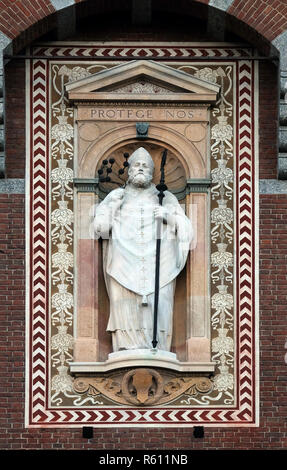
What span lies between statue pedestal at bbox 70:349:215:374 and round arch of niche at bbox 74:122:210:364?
0.10m

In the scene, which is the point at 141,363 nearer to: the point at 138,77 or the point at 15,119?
the point at 15,119

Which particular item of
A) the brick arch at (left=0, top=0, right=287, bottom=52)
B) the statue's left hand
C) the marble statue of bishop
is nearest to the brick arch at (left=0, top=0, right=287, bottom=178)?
the brick arch at (left=0, top=0, right=287, bottom=52)

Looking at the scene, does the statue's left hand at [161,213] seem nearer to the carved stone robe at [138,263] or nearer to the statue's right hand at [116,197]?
the carved stone robe at [138,263]

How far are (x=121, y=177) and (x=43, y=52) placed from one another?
6.28ft

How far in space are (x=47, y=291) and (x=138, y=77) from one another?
9.97 feet

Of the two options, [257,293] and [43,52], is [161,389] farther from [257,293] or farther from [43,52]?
[43,52]

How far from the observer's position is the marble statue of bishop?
32500 mm

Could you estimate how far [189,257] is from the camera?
3284 cm

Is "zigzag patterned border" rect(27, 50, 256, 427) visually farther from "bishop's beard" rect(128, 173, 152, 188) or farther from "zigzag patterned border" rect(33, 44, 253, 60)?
"bishop's beard" rect(128, 173, 152, 188)

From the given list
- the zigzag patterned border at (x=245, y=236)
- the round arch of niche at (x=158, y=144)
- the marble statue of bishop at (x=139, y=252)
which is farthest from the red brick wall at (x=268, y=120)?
the marble statue of bishop at (x=139, y=252)

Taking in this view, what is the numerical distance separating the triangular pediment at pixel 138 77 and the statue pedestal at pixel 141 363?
334cm

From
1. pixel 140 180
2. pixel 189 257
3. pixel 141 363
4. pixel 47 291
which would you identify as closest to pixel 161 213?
pixel 140 180

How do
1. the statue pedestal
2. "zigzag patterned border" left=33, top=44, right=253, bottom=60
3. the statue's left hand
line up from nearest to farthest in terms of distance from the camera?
the statue pedestal, the statue's left hand, "zigzag patterned border" left=33, top=44, right=253, bottom=60

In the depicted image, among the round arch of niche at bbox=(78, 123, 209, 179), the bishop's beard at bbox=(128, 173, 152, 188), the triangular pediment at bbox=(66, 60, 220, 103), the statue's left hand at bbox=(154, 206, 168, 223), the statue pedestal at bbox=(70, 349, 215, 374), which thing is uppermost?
the triangular pediment at bbox=(66, 60, 220, 103)
